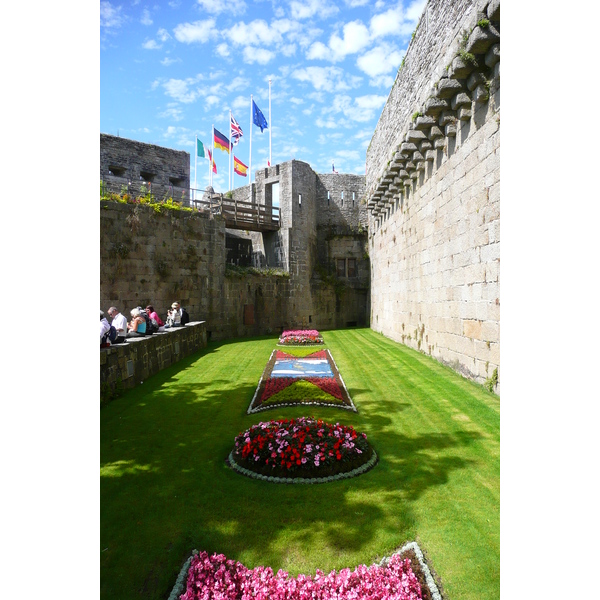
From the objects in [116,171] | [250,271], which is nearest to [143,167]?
[116,171]

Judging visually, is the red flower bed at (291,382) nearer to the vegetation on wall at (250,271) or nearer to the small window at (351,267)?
the vegetation on wall at (250,271)

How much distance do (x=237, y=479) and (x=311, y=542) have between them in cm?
155

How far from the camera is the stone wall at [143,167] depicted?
21.3 m

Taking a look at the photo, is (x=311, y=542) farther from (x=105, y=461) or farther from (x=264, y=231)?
(x=264, y=231)

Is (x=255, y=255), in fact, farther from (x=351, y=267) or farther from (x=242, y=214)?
(x=351, y=267)

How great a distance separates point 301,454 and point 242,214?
67.0 ft

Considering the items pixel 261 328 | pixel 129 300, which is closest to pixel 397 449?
pixel 129 300

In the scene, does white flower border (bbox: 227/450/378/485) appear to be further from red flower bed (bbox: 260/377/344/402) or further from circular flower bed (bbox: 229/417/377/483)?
red flower bed (bbox: 260/377/344/402)

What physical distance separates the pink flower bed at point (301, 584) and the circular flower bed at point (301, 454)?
68.1 inches

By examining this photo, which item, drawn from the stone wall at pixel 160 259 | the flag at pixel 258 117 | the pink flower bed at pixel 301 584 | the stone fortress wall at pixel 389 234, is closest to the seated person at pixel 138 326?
the stone wall at pixel 160 259

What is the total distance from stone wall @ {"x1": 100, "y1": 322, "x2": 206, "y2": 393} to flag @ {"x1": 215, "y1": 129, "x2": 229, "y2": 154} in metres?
15.3

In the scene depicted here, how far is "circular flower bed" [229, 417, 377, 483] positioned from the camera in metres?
5.19

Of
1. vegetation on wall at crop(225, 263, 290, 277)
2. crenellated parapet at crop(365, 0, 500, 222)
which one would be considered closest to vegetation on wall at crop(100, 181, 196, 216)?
vegetation on wall at crop(225, 263, 290, 277)

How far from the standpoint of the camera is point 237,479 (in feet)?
16.9
